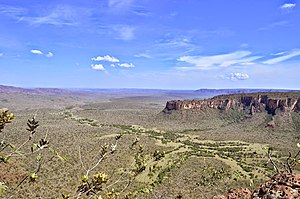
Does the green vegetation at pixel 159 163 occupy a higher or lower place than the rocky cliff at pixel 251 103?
lower

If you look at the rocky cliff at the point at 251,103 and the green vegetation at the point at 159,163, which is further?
the rocky cliff at the point at 251,103

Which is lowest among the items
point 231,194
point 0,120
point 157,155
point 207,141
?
point 207,141

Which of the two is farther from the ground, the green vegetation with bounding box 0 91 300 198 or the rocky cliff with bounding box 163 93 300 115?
the rocky cliff with bounding box 163 93 300 115

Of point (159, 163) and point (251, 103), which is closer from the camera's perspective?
point (159, 163)

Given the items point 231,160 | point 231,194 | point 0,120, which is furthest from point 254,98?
point 0,120

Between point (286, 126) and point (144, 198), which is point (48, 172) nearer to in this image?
point (144, 198)

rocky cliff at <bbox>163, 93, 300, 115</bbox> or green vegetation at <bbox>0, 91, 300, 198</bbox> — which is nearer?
green vegetation at <bbox>0, 91, 300, 198</bbox>

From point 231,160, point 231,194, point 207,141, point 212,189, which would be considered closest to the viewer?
point 231,194

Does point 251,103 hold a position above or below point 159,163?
above
